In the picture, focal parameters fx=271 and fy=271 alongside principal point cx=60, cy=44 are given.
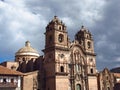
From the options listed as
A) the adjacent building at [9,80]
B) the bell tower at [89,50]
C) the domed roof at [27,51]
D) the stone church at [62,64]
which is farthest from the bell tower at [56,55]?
the domed roof at [27,51]

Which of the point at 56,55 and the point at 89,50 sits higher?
the point at 89,50

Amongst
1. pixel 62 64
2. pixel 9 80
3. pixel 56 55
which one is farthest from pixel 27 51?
pixel 9 80

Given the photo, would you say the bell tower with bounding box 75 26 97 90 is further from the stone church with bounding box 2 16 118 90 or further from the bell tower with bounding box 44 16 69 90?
the bell tower with bounding box 44 16 69 90

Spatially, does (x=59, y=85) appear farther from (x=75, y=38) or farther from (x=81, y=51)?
(x=75, y=38)

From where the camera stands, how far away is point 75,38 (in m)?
62.8

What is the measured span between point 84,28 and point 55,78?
654 inches

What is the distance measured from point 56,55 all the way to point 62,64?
7.44 feet

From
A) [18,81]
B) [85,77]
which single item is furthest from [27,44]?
[18,81]

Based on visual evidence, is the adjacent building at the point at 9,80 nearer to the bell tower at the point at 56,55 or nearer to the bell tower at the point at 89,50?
the bell tower at the point at 56,55

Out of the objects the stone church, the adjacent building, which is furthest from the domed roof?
the adjacent building

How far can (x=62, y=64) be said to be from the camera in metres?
53.9

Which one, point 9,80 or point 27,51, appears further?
point 27,51

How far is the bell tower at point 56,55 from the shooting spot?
52278 mm

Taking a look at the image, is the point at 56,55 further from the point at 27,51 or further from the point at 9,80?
the point at 27,51
